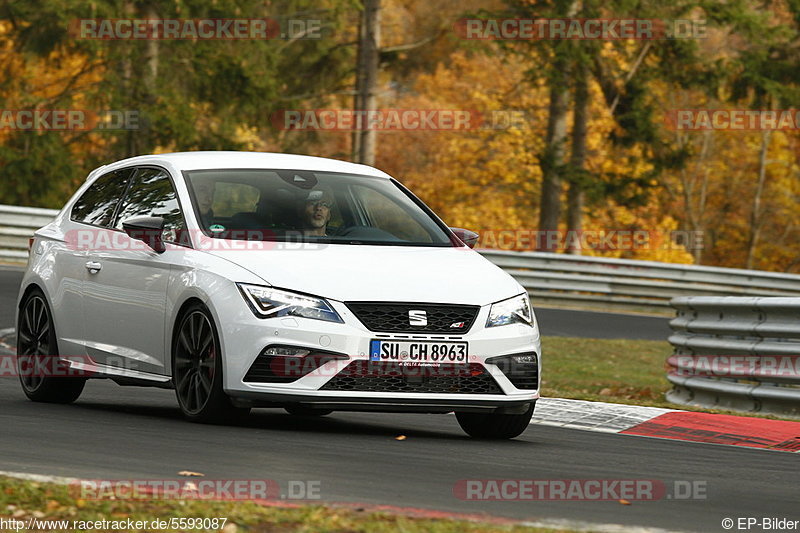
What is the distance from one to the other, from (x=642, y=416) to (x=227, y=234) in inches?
135

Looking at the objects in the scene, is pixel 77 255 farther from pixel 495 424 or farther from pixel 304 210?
pixel 495 424

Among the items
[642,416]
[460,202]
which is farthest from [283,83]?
[642,416]

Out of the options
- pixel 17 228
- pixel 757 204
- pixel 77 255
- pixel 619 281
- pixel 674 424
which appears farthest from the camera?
pixel 757 204

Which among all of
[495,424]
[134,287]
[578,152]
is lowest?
[495,424]

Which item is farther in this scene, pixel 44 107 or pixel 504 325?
pixel 44 107

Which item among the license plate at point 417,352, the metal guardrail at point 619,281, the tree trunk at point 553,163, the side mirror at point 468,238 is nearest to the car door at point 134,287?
the license plate at point 417,352

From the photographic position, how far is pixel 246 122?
3884 centimetres

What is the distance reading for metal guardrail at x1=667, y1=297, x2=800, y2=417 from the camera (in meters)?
12.0

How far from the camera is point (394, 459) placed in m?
7.87

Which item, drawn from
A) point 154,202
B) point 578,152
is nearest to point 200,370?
point 154,202

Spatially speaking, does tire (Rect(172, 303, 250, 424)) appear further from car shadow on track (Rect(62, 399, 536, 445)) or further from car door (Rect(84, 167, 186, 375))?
car door (Rect(84, 167, 186, 375))

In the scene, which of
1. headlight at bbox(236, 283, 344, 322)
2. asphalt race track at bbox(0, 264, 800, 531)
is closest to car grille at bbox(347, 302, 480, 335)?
headlight at bbox(236, 283, 344, 322)

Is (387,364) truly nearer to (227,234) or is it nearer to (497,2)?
(227,234)

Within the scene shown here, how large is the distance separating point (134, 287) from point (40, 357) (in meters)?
1.46
